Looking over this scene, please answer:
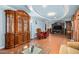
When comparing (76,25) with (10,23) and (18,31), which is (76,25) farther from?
(10,23)

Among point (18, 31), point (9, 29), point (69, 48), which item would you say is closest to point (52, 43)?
point (69, 48)

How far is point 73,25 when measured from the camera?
262 centimetres

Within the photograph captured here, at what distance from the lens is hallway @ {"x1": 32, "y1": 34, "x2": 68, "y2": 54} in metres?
2.62

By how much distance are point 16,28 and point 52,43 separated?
0.76 meters

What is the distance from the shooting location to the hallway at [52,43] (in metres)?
2.62

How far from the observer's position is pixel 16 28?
8.60ft

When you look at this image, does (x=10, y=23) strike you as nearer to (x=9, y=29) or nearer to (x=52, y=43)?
(x=9, y=29)

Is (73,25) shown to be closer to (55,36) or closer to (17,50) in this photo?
(55,36)

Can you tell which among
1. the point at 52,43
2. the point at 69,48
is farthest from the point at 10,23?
the point at 69,48

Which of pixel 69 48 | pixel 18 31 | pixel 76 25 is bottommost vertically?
pixel 69 48

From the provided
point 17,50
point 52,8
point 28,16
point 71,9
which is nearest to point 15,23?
point 28,16

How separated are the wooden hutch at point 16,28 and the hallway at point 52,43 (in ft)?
0.79

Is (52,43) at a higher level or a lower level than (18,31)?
lower
